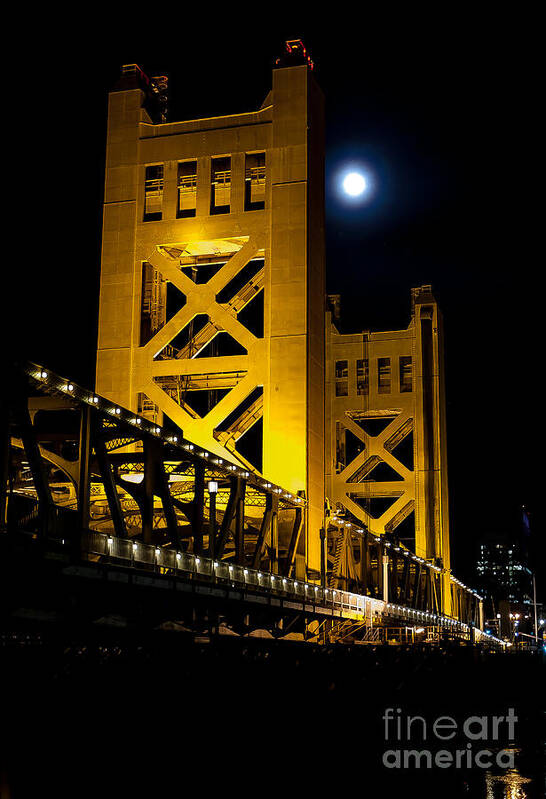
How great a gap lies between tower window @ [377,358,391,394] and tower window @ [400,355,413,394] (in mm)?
885

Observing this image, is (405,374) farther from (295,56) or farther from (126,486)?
(126,486)

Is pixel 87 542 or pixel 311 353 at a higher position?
pixel 311 353

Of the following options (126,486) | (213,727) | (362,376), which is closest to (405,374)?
(362,376)

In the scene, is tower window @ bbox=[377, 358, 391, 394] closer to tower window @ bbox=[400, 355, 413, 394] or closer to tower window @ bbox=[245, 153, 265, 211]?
tower window @ bbox=[400, 355, 413, 394]

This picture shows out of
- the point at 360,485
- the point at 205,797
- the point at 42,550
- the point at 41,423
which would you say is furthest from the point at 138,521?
the point at 360,485

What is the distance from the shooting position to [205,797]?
19094 millimetres

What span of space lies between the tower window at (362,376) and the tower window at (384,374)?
897 millimetres

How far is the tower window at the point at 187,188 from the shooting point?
52062 mm

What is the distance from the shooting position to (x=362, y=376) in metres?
80.3

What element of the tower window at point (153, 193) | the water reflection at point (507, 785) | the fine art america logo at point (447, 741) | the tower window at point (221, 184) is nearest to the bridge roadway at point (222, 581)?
the fine art america logo at point (447, 741)

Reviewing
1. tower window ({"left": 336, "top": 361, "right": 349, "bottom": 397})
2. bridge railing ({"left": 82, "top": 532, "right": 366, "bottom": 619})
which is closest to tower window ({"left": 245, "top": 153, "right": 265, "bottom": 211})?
bridge railing ({"left": 82, "top": 532, "right": 366, "bottom": 619})

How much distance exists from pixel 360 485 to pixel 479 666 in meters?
34.6

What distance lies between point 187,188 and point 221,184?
1793 millimetres

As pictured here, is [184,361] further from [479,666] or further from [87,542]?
[87,542]
